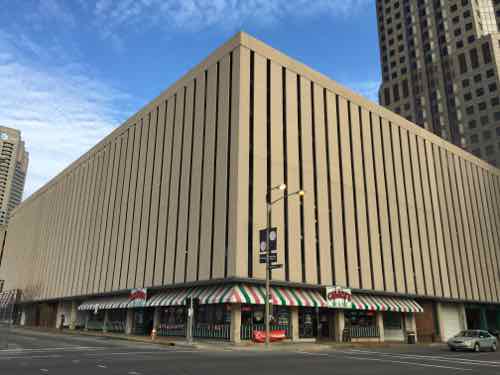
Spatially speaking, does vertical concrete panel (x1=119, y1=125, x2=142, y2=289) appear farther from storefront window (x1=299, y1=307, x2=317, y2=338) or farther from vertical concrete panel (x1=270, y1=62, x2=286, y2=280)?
storefront window (x1=299, y1=307, x2=317, y2=338)

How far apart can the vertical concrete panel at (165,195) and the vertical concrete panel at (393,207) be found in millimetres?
24268

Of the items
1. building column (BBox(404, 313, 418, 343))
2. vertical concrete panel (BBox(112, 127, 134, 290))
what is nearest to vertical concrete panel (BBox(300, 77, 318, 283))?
building column (BBox(404, 313, 418, 343))

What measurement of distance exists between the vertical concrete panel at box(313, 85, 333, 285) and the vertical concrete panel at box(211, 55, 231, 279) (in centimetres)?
986

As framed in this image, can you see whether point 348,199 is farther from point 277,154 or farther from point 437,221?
point 437,221

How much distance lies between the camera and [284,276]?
36.7m

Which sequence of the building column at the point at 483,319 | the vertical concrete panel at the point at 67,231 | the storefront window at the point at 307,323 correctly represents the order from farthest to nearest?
the vertical concrete panel at the point at 67,231, the building column at the point at 483,319, the storefront window at the point at 307,323

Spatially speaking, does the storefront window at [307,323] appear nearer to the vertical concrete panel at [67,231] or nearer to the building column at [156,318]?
the building column at [156,318]

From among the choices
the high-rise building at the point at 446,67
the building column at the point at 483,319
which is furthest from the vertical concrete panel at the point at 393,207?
the high-rise building at the point at 446,67

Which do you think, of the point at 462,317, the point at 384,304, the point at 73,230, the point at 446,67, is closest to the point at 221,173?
the point at 384,304

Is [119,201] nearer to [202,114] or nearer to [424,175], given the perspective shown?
[202,114]

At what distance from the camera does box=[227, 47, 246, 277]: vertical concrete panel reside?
33938mm

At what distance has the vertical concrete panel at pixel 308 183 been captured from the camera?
38969 mm

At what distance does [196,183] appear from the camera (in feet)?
132

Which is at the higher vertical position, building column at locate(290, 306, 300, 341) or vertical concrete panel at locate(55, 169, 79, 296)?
vertical concrete panel at locate(55, 169, 79, 296)
